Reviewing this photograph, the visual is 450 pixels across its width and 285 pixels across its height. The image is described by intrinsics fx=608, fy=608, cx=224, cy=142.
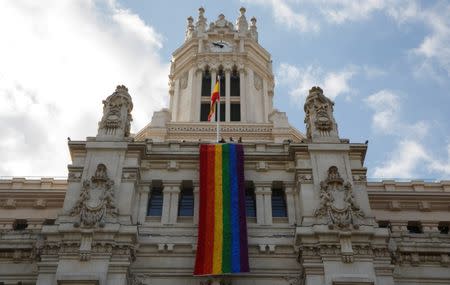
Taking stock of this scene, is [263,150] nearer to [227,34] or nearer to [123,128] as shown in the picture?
[123,128]

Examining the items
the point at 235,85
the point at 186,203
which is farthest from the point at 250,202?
the point at 235,85

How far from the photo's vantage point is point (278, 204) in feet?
134

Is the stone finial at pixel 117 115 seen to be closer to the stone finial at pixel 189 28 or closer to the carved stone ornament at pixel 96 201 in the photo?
the carved stone ornament at pixel 96 201

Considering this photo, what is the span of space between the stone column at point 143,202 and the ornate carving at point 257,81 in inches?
1811

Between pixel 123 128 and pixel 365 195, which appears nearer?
pixel 365 195

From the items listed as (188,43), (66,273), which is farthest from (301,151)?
(188,43)

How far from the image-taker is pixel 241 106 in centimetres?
8038

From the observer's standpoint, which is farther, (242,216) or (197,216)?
(197,216)

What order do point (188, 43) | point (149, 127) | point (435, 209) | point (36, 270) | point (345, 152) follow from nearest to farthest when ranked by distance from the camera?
1. point (36, 270)
2. point (345, 152)
3. point (435, 209)
4. point (149, 127)
5. point (188, 43)

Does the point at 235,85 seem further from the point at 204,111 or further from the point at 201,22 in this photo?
the point at 201,22

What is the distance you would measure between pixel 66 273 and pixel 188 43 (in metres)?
58.4

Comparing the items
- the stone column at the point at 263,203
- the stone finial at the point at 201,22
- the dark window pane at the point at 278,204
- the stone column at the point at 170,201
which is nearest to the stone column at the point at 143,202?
the stone column at the point at 170,201

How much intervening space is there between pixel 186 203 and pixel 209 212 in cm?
296

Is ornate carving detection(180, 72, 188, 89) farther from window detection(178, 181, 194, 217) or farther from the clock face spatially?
window detection(178, 181, 194, 217)
